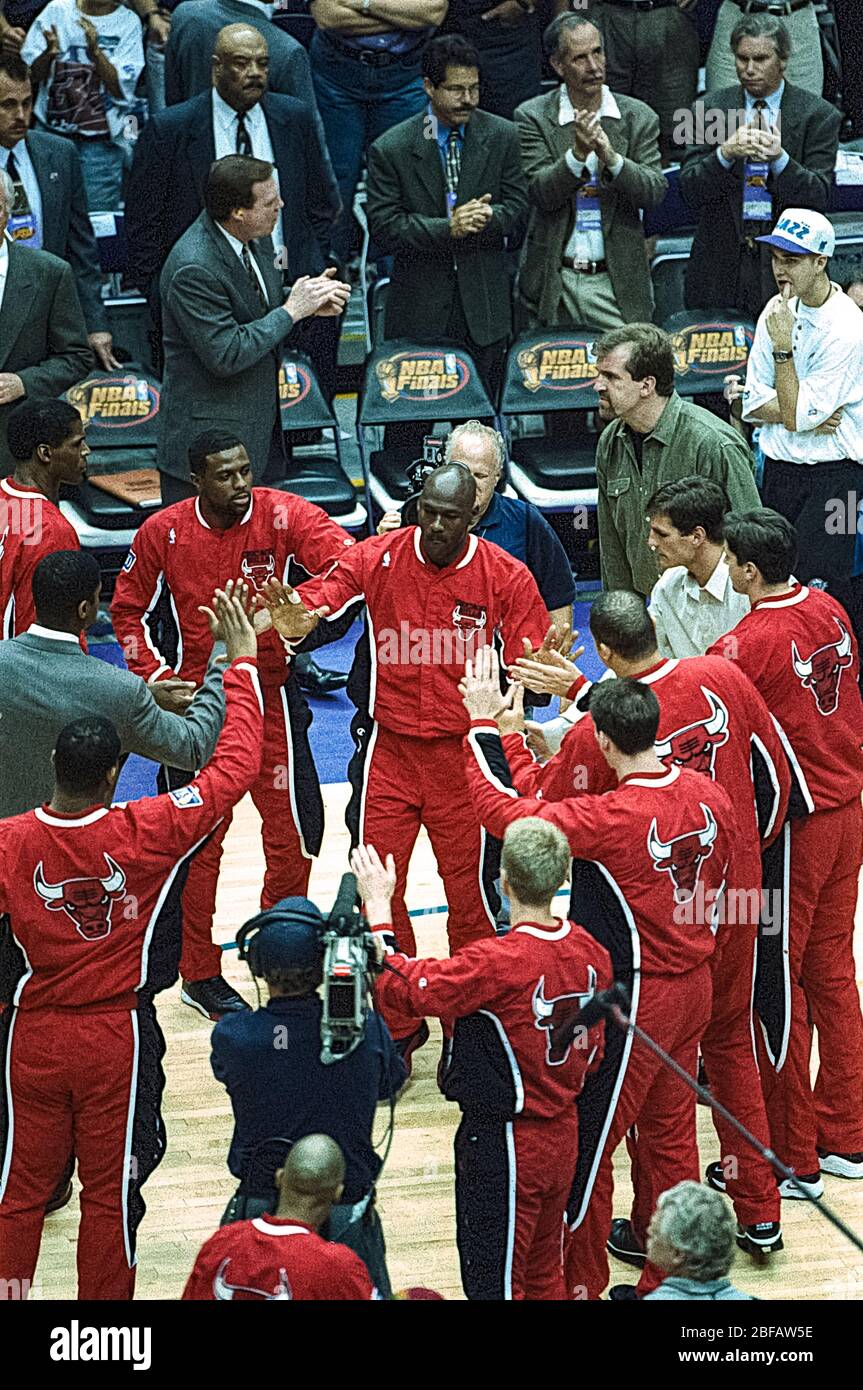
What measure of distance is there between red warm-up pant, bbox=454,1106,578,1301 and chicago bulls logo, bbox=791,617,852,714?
1.46 metres

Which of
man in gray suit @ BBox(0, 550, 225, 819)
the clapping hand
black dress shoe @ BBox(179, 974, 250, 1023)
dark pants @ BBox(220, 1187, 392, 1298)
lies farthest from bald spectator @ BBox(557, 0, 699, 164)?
dark pants @ BBox(220, 1187, 392, 1298)

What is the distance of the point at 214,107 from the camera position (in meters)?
9.11

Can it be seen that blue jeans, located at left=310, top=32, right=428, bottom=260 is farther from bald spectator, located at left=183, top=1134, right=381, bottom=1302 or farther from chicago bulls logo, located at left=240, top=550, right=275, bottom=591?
bald spectator, located at left=183, top=1134, right=381, bottom=1302

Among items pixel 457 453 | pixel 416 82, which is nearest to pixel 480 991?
pixel 457 453

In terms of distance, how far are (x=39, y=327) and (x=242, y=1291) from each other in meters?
4.97

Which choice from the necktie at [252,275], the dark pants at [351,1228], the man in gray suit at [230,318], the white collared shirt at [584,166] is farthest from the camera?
the white collared shirt at [584,166]

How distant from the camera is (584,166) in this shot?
31.5 feet

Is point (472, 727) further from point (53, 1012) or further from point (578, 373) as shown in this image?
point (578, 373)

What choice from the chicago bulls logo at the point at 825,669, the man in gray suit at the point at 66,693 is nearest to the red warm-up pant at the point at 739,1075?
the chicago bulls logo at the point at 825,669

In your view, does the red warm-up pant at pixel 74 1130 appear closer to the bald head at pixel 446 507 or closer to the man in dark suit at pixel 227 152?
the bald head at pixel 446 507

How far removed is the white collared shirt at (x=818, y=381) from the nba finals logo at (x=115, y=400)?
3.39m

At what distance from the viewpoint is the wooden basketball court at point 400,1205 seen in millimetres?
5363

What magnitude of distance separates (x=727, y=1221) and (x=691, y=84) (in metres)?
7.97

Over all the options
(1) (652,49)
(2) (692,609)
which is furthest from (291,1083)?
(1) (652,49)
